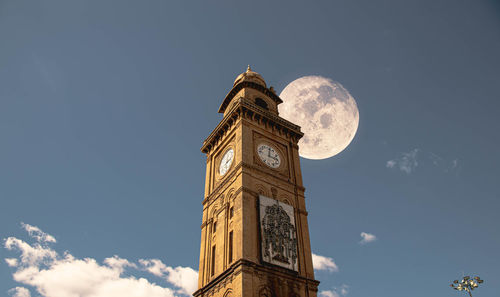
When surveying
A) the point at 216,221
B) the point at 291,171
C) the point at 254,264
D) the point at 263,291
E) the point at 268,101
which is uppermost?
the point at 268,101

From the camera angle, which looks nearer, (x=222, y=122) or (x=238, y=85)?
(x=222, y=122)

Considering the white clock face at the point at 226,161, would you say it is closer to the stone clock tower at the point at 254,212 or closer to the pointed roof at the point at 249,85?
the stone clock tower at the point at 254,212

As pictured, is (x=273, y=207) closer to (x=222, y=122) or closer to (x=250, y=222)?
(x=250, y=222)

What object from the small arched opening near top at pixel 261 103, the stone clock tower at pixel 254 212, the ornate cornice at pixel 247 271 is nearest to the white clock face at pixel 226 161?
the stone clock tower at pixel 254 212

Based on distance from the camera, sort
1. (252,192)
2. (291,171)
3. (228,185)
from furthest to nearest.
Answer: (291,171) < (228,185) < (252,192)

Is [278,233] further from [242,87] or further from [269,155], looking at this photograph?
[242,87]

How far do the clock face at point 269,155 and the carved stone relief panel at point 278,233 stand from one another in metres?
5.04

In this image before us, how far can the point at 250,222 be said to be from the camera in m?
33.0


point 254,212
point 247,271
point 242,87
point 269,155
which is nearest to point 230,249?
point 254,212

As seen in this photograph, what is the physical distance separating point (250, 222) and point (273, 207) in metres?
3.23

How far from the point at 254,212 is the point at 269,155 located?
8.36 meters

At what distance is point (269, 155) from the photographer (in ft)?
133

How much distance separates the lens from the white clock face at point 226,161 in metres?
40.0

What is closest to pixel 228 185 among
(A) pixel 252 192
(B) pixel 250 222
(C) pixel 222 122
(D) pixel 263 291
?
Answer: (A) pixel 252 192
